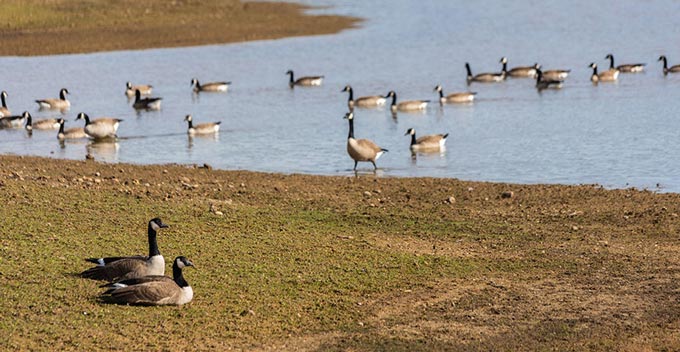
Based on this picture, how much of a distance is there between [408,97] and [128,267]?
25.8 meters

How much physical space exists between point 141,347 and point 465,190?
9.98m

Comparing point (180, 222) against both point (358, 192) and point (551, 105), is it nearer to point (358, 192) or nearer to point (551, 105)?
point (358, 192)

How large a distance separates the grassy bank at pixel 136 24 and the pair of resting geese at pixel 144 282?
37.1 meters

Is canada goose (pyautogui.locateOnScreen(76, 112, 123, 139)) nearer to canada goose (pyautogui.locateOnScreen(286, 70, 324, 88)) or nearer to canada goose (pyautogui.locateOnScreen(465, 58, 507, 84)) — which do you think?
canada goose (pyautogui.locateOnScreen(286, 70, 324, 88))

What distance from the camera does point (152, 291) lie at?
1185 centimetres

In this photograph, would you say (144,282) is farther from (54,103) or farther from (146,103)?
(54,103)

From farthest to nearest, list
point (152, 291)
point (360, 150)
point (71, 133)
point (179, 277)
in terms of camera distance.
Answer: point (71, 133) → point (360, 150) → point (179, 277) → point (152, 291)

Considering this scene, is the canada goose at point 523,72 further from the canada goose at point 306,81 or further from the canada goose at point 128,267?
the canada goose at point 128,267

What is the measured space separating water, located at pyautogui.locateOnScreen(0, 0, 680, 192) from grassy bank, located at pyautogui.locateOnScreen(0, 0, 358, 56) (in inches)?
55.7

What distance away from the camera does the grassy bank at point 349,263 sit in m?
11.4

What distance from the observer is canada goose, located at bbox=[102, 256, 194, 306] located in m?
11.9

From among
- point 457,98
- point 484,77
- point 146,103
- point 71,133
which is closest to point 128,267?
point 71,133

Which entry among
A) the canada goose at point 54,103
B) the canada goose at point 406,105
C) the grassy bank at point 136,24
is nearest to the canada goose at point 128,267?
the canada goose at point 406,105

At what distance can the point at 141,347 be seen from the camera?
1079cm
